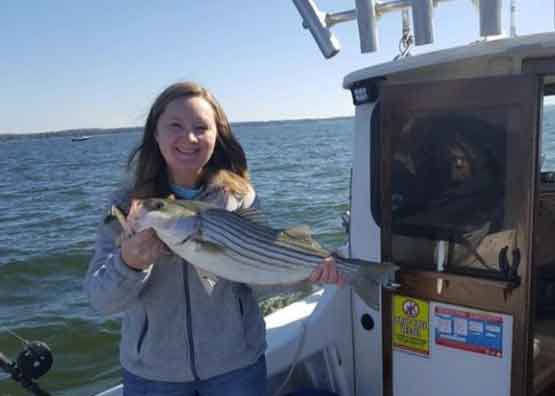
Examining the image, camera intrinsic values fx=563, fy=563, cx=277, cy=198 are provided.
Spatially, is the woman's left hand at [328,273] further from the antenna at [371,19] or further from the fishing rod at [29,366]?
the fishing rod at [29,366]

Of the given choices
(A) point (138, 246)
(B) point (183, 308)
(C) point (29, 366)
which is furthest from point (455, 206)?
(C) point (29, 366)

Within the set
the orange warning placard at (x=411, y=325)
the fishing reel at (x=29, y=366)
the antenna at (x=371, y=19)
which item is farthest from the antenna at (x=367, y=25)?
the fishing reel at (x=29, y=366)

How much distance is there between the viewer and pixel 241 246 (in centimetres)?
250

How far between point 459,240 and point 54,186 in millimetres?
26716

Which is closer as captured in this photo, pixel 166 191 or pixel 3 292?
pixel 166 191

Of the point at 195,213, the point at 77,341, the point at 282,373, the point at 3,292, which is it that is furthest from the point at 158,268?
the point at 3,292

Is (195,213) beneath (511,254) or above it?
above

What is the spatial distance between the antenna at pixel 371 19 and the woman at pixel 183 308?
3.40 feet

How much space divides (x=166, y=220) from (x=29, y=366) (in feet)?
4.95

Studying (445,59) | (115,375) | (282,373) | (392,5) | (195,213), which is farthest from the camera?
(115,375)

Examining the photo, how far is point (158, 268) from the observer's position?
2594 millimetres

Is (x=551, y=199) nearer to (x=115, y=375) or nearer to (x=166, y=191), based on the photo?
(x=166, y=191)

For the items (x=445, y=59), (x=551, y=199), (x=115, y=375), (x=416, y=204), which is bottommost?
(x=115, y=375)

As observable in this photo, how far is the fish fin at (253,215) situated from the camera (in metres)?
2.56
